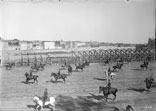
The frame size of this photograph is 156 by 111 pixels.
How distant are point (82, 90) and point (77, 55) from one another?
0.60 metres

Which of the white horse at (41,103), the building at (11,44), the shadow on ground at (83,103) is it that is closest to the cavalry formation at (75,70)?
the white horse at (41,103)

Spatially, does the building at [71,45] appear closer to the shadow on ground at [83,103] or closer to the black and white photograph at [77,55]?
the black and white photograph at [77,55]

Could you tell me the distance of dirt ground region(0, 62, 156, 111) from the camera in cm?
470

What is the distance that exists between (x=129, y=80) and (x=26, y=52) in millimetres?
1843

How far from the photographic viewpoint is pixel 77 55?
4855 millimetres

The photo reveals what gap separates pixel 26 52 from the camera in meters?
4.75

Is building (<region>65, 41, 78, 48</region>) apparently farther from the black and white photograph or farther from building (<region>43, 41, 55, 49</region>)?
building (<region>43, 41, 55, 49</region>)

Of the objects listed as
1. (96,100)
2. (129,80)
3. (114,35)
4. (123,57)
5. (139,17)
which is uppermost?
(139,17)

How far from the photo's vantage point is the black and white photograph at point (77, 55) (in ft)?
15.4

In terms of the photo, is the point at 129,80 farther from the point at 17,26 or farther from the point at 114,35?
the point at 17,26

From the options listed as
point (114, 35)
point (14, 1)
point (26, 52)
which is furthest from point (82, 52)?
point (14, 1)

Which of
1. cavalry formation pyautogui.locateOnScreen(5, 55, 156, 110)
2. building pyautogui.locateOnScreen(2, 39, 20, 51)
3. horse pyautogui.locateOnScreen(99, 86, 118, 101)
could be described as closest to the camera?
building pyautogui.locateOnScreen(2, 39, 20, 51)

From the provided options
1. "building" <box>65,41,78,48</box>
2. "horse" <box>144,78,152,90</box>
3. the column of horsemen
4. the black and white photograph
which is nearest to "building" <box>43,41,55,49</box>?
the black and white photograph

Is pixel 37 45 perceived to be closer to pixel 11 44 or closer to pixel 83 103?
pixel 11 44
